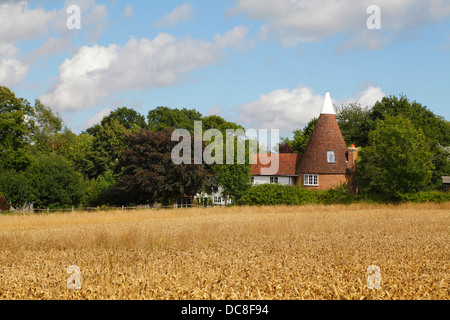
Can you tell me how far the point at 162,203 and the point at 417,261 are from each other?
44526 millimetres

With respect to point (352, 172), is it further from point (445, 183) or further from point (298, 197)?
point (445, 183)

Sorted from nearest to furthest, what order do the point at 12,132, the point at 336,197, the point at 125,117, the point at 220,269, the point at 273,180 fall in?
the point at 220,269
the point at 336,197
the point at 12,132
the point at 273,180
the point at 125,117

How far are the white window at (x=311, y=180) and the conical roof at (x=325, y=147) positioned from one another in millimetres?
507

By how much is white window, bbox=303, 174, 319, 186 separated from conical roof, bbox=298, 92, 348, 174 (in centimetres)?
51

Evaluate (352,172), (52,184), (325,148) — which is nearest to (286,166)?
(325,148)

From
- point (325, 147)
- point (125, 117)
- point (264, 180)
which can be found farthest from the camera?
point (125, 117)

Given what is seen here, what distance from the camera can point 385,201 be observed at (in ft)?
154

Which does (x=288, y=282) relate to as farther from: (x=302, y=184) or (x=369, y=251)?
(x=302, y=184)

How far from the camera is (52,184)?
4959cm

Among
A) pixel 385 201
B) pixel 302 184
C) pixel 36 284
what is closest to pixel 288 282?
pixel 36 284

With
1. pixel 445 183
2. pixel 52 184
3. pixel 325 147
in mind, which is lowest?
pixel 52 184

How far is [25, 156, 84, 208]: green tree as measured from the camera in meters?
49.4

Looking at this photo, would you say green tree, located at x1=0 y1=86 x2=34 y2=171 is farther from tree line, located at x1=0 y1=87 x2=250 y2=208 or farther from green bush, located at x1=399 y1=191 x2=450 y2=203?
green bush, located at x1=399 y1=191 x2=450 y2=203

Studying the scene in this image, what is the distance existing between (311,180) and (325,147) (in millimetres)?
4165
